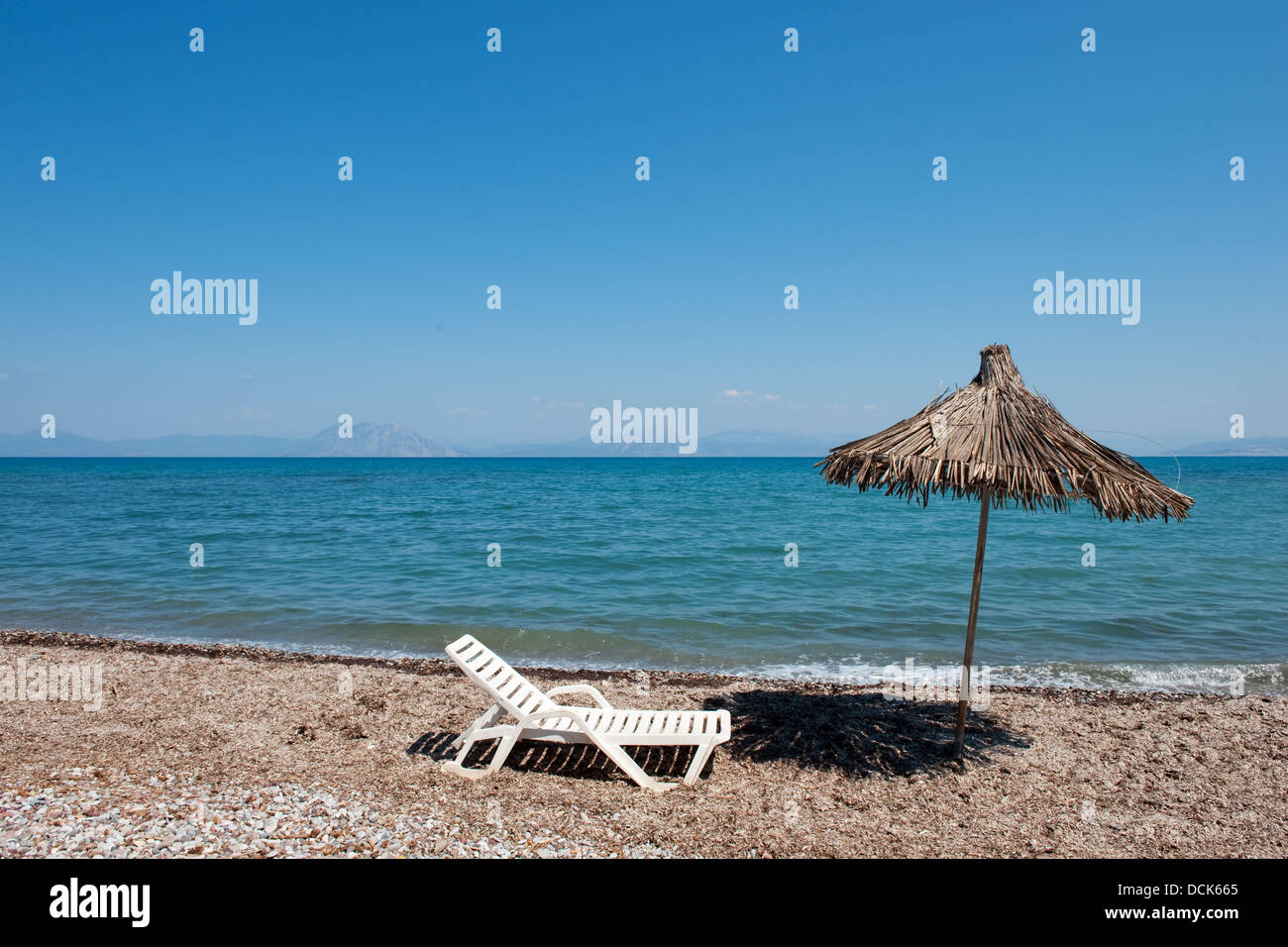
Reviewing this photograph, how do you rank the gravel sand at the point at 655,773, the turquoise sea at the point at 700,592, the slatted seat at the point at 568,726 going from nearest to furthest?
the gravel sand at the point at 655,773
the slatted seat at the point at 568,726
the turquoise sea at the point at 700,592

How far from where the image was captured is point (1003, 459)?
16.8 feet

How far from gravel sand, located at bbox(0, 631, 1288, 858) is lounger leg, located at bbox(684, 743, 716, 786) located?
136 millimetres

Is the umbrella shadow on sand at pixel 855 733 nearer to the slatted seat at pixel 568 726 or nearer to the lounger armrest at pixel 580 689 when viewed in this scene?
the slatted seat at pixel 568 726

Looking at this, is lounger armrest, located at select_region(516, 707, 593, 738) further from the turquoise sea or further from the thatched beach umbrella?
the turquoise sea

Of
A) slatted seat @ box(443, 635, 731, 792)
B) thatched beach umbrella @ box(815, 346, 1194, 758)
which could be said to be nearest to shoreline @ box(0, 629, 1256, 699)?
slatted seat @ box(443, 635, 731, 792)

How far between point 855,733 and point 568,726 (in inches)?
106

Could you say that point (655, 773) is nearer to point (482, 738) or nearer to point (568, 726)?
point (568, 726)

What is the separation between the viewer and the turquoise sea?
1055 cm

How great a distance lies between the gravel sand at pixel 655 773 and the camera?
453cm

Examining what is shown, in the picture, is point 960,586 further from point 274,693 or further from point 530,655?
point 274,693

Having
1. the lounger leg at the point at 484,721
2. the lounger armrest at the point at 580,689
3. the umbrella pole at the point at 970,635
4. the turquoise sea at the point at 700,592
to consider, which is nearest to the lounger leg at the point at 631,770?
the lounger armrest at the point at 580,689

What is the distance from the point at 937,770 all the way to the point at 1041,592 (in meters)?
9.88

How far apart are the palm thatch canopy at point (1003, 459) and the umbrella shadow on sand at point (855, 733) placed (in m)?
2.24
